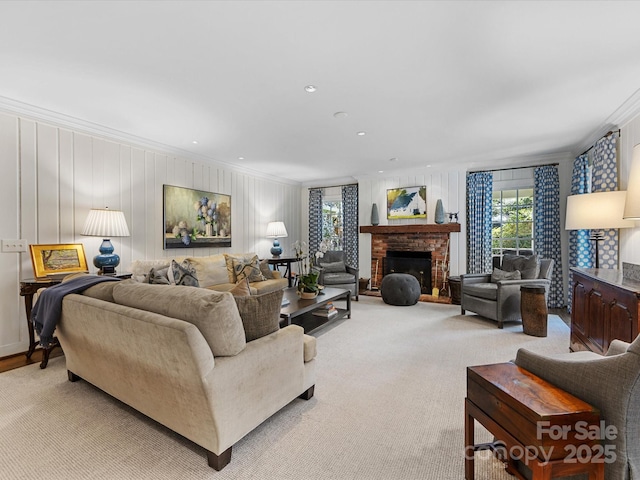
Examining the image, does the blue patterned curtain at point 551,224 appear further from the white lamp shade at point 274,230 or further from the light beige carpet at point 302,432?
the white lamp shade at point 274,230

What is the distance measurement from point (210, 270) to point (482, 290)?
3.89 metres

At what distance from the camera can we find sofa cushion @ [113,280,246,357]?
5.22 ft

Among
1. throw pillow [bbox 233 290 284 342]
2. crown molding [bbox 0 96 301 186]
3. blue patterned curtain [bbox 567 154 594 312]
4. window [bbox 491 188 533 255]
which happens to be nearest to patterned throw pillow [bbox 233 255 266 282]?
crown molding [bbox 0 96 301 186]

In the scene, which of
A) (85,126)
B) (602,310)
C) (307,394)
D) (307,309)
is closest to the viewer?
(307,394)

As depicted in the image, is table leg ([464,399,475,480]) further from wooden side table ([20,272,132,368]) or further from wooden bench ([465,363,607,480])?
wooden side table ([20,272,132,368])

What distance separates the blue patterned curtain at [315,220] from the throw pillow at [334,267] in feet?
4.73

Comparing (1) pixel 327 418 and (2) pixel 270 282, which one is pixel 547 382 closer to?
(1) pixel 327 418

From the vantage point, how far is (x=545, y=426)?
106 centimetres

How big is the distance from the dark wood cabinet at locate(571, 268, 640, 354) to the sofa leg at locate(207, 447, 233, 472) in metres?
2.57

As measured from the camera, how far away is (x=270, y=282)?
499 cm

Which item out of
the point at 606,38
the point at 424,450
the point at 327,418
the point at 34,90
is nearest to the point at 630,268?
the point at 606,38

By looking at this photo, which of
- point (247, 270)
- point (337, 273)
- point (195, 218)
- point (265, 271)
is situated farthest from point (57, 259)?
point (337, 273)

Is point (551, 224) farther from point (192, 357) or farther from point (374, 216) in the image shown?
point (192, 357)

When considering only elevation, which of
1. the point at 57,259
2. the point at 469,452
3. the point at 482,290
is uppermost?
the point at 57,259
